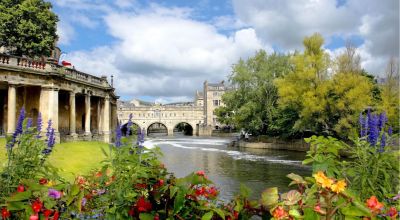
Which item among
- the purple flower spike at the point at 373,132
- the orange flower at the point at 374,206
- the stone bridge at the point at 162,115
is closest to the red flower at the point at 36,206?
the orange flower at the point at 374,206

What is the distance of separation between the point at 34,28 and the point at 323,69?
96.5ft

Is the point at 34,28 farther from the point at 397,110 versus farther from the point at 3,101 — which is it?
the point at 397,110

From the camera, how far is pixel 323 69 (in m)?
35.3

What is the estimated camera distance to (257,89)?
4519 centimetres

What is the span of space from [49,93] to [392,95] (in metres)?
29.6

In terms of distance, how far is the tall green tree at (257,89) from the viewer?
146ft

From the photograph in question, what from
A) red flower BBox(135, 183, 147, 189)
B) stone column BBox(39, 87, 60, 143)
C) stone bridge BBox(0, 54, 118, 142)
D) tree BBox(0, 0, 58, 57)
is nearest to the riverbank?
stone bridge BBox(0, 54, 118, 142)

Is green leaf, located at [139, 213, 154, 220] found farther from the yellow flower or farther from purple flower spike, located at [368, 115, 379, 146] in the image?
purple flower spike, located at [368, 115, 379, 146]

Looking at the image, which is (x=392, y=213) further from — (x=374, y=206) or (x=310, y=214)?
(x=310, y=214)

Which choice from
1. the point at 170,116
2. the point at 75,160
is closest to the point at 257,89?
the point at 75,160

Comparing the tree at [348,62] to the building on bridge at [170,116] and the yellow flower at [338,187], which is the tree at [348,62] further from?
the building on bridge at [170,116]

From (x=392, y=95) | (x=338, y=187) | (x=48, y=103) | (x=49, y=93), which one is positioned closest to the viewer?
(x=338, y=187)

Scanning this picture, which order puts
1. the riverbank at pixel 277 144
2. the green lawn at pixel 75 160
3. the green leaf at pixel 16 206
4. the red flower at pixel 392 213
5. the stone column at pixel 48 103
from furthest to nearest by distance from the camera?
the riverbank at pixel 277 144 < the stone column at pixel 48 103 < the green lawn at pixel 75 160 < the green leaf at pixel 16 206 < the red flower at pixel 392 213

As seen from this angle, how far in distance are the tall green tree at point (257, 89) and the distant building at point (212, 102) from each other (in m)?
66.9
